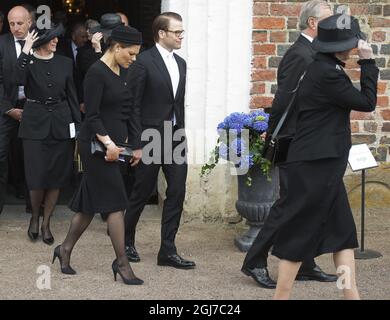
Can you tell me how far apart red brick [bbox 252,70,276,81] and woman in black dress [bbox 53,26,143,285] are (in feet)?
6.27

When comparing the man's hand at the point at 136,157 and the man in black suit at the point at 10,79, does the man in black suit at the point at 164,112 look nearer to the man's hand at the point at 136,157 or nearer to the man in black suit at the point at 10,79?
the man's hand at the point at 136,157

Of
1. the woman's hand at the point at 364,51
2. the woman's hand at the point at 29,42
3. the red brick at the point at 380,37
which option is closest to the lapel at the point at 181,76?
the woman's hand at the point at 29,42

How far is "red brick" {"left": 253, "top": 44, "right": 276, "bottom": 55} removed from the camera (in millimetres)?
8336

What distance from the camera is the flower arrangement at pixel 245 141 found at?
7414 mm

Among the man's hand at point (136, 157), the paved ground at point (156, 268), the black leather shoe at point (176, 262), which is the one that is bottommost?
the paved ground at point (156, 268)

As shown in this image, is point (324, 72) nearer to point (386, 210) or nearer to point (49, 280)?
point (49, 280)

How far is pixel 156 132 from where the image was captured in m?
7.16

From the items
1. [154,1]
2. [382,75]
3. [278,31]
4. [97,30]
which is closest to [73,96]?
[97,30]

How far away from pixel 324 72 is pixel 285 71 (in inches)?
39.6

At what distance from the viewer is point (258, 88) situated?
27.6 ft

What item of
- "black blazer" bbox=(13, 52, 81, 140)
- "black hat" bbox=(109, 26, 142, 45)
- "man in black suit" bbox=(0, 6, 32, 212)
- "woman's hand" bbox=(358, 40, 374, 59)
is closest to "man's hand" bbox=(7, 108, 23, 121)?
"man in black suit" bbox=(0, 6, 32, 212)

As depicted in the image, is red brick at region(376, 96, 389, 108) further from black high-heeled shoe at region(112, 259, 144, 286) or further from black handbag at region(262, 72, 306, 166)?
black high-heeled shoe at region(112, 259, 144, 286)

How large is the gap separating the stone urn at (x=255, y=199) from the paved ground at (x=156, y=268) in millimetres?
238

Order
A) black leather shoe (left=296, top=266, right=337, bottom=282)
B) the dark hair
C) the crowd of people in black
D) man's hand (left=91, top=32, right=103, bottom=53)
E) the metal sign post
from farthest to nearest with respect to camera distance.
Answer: man's hand (left=91, top=32, right=103, bottom=53) → the metal sign post → the dark hair → black leather shoe (left=296, top=266, right=337, bottom=282) → the crowd of people in black
